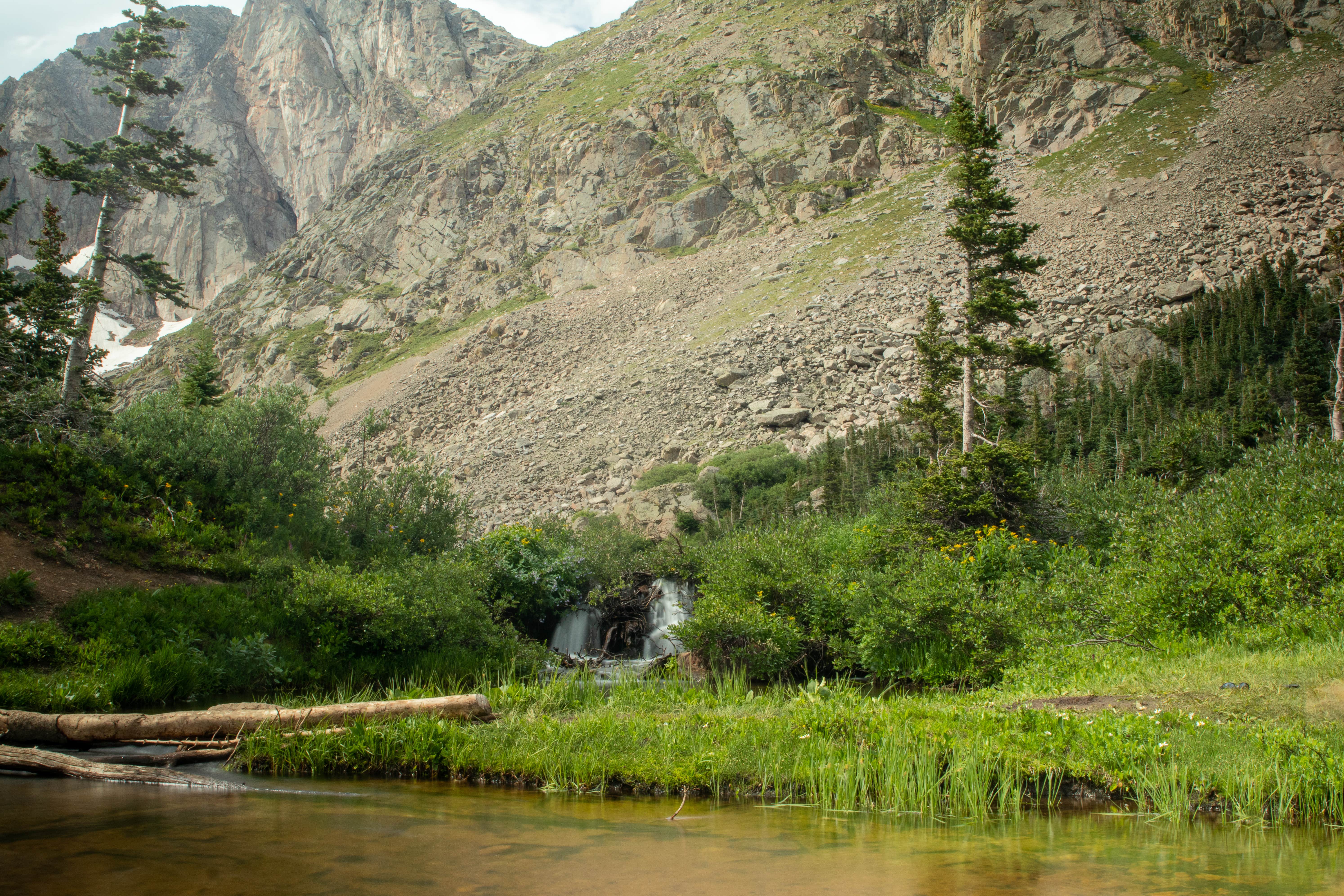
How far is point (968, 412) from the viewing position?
1877cm

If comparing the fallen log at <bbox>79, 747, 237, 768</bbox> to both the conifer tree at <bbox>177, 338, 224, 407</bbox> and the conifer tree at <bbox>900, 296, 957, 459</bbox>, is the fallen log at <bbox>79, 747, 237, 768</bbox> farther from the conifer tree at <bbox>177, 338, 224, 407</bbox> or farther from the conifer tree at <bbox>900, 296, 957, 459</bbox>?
the conifer tree at <bbox>177, 338, 224, 407</bbox>

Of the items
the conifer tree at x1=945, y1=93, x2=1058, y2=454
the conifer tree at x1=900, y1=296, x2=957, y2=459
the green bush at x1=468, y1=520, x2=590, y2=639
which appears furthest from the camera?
the green bush at x1=468, y1=520, x2=590, y2=639

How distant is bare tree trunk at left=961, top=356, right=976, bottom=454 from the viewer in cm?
1867

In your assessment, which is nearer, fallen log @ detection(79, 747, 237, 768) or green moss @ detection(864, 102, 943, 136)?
fallen log @ detection(79, 747, 237, 768)

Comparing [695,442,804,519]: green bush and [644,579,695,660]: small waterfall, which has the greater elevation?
[695,442,804,519]: green bush

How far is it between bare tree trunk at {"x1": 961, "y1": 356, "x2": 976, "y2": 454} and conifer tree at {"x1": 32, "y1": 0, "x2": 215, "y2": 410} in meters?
22.1

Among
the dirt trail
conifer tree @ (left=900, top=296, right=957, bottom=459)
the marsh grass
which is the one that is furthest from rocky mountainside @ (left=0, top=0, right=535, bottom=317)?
the marsh grass

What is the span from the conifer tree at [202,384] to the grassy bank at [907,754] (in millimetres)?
26400

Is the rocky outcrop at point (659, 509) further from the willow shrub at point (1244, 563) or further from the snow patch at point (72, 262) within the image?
the snow patch at point (72, 262)

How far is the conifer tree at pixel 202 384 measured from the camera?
2952cm

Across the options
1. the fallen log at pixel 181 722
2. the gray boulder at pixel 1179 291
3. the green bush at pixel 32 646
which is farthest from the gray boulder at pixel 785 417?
the fallen log at pixel 181 722

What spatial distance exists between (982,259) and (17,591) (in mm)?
21414

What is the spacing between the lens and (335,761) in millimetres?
7098

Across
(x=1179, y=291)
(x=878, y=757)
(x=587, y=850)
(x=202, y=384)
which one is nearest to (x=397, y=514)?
(x=202, y=384)
